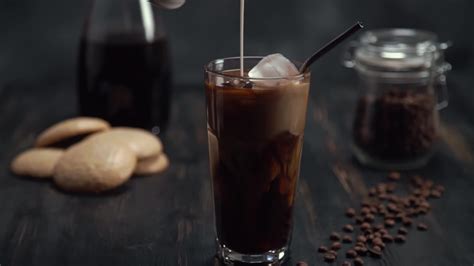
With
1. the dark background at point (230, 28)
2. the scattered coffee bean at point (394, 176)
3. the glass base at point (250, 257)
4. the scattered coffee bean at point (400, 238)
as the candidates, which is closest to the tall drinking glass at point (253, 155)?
the glass base at point (250, 257)

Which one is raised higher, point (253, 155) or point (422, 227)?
point (253, 155)

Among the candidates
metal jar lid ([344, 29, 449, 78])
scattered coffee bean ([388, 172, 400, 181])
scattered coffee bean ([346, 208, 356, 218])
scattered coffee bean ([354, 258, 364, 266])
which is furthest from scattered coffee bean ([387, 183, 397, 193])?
scattered coffee bean ([354, 258, 364, 266])

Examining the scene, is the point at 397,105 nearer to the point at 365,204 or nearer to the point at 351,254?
the point at 365,204

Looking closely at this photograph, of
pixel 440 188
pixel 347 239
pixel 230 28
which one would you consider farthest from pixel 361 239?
pixel 230 28

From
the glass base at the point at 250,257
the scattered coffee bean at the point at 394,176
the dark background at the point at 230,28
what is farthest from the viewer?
the dark background at the point at 230,28

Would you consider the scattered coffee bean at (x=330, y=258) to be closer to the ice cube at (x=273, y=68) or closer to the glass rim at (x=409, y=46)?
the ice cube at (x=273, y=68)

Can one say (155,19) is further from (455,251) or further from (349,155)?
(455,251)

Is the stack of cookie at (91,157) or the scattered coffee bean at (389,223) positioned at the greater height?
the stack of cookie at (91,157)
